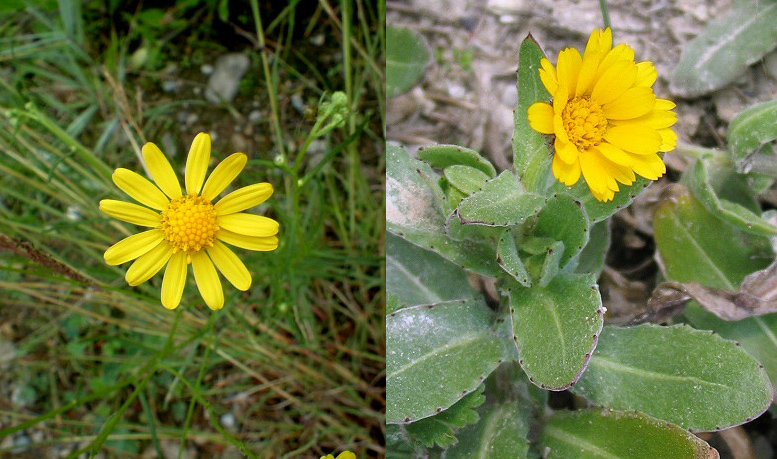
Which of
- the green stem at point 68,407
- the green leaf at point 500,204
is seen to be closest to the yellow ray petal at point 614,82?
the green leaf at point 500,204

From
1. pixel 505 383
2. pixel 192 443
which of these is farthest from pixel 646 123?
pixel 192 443

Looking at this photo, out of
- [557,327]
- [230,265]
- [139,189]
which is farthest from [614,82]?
[139,189]

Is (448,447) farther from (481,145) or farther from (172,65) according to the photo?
(172,65)

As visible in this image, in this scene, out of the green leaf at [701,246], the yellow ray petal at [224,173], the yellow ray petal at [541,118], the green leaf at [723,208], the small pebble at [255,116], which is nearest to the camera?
the yellow ray petal at [541,118]

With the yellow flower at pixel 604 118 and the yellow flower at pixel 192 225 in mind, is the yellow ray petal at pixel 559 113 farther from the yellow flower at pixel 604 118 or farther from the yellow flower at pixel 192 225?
the yellow flower at pixel 192 225

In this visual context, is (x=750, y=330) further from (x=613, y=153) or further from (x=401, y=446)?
(x=401, y=446)
